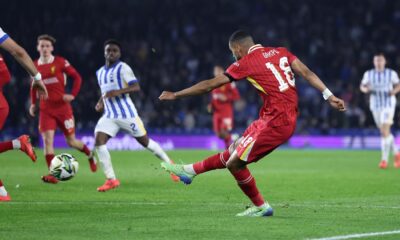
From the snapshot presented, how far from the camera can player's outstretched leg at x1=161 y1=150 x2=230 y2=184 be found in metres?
9.59

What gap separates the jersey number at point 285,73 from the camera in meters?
9.28

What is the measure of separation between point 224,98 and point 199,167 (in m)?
14.3

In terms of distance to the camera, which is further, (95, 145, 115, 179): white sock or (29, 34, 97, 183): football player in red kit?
(29, 34, 97, 183): football player in red kit

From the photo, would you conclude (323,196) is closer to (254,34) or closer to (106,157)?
(106,157)

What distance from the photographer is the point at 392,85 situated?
19.4 metres

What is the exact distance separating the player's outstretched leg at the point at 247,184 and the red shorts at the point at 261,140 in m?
0.12

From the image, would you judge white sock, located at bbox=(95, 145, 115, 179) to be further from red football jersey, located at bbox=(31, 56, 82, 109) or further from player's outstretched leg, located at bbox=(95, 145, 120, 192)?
red football jersey, located at bbox=(31, 56, 82, 109)

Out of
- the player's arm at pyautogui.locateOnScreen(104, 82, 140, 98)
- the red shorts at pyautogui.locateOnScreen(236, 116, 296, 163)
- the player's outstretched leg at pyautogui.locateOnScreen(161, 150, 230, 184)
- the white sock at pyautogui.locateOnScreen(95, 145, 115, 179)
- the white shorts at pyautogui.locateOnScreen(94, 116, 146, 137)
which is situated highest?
the player's arm at pyautogui.locateOnScreen(104, 82, 140, 98)

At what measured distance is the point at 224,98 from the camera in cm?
2391

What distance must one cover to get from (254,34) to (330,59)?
3.53 m

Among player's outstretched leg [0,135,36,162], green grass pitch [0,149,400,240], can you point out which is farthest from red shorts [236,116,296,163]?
player's outstretched leg [0,135,36,162]

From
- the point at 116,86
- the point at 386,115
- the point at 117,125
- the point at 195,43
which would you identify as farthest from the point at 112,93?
the point at 195,43

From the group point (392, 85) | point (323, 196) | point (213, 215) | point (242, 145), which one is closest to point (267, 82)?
point (242, 145)

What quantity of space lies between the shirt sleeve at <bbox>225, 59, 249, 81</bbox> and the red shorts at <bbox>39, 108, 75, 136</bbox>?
6.55 meters
